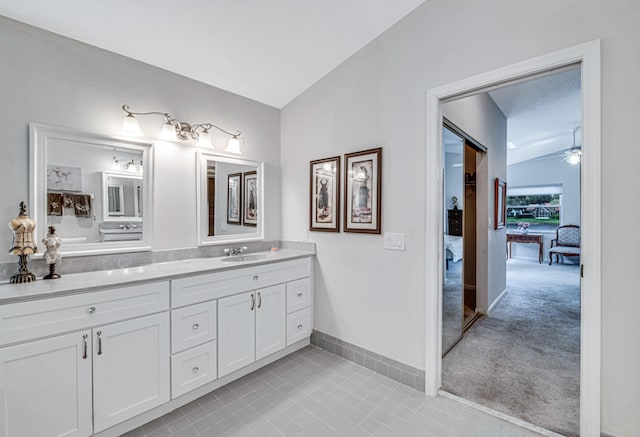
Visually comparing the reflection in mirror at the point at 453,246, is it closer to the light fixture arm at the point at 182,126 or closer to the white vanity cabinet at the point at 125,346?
the white vanity cabinet at the point at 125,346

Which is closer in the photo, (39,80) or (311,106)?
(39,80)

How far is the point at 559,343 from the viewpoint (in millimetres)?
2861

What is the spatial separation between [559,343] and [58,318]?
4112mm

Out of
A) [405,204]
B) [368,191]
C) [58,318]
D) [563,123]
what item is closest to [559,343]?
[405,204]

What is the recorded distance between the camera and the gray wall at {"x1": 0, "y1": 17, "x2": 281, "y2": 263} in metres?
1.74

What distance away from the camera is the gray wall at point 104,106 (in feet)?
5.71

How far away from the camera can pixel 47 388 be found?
1.46 m

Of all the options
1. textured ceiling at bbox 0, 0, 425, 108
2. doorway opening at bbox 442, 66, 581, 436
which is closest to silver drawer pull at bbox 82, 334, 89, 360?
textured ceiling at bbox 0, 0, 425, 108

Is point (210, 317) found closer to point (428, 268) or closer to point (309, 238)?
point (309, 238)

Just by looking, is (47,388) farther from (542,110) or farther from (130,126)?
(542,110)

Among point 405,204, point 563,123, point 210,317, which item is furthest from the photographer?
point 563,123

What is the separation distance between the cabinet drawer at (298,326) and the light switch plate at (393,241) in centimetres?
111

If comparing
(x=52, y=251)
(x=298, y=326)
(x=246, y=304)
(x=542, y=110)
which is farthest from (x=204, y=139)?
(x=542, y=110)

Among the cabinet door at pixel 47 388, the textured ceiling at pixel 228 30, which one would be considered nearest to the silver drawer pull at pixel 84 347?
the cabinet door at pixel 47 388
